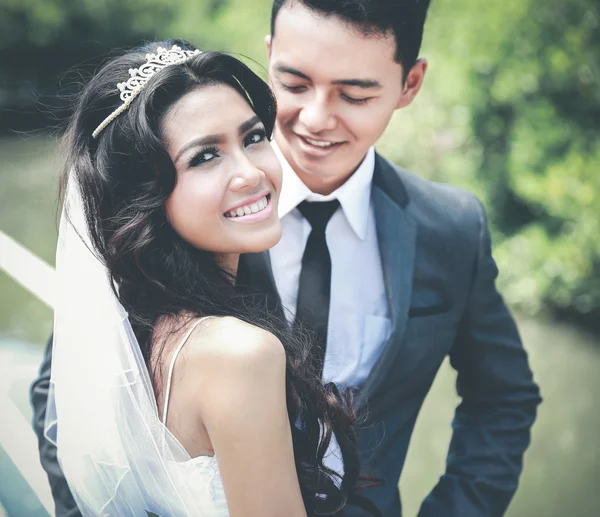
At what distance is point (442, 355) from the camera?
Result: 1.88 metres

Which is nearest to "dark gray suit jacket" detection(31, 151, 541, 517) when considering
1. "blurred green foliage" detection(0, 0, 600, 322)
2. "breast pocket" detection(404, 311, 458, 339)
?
"breast pocket" detection(404, 311, 458, 339)

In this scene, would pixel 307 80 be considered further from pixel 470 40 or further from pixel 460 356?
pixel 470 40

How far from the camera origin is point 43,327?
523cm

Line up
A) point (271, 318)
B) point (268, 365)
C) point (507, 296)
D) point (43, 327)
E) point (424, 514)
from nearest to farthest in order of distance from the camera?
point (268, 365), point (271, 318), point (424, 514), point (507, 296), point (43, 327)

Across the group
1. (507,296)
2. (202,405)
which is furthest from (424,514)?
(507,296)

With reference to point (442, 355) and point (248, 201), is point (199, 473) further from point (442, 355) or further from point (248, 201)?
point (442, 355)

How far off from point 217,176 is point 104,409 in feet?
1.82

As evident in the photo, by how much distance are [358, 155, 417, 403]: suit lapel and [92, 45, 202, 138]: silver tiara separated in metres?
0.64

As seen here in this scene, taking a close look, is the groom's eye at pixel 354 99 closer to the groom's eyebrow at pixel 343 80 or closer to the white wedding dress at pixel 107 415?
the groom's eyebrow at pixel 343 80

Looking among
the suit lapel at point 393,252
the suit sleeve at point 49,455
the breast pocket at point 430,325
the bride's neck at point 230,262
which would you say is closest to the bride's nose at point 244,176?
the bride's neck at point 230,262

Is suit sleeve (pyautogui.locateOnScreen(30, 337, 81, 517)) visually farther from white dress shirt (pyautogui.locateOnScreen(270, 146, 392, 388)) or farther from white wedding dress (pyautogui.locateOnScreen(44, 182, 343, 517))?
white dress shirt (pyautogui.locateOnScreen(270, 146, 392, 388))

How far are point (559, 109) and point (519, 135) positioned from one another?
28cm

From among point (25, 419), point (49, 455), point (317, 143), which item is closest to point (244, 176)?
point (317, 143)

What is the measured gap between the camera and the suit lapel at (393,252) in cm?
170
